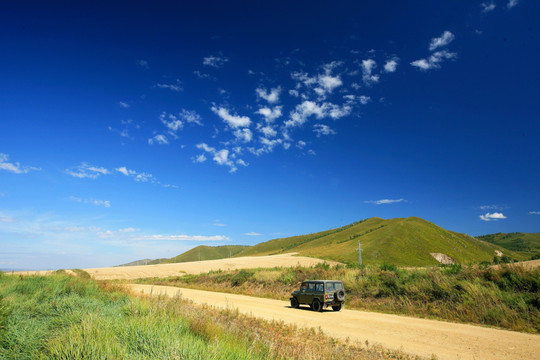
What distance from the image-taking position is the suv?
18.0 m

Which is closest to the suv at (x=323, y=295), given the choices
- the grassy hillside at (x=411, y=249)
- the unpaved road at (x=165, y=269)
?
the unpaved road at (x=165, y=269)

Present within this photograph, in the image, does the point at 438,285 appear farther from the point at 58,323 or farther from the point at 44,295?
the point at 44,295

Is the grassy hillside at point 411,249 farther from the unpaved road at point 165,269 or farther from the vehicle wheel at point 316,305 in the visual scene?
the vehicle wheel at point 316,305

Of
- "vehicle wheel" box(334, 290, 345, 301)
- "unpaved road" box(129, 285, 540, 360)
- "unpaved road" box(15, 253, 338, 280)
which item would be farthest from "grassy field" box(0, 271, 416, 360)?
"unpaved road" box(15, 253, 338, 280)

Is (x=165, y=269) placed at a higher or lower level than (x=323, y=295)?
Result: lower

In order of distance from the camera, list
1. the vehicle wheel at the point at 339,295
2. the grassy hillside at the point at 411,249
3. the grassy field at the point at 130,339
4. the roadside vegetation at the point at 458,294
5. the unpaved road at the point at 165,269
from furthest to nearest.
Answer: the grassy hillside at the point at 411,249 < the unpaved road at the point at 165,269 < the vehicle wheel at the point at 339,295 < the roadside vegetation at the point at 458,294 < the grassy field at the point at 130,339

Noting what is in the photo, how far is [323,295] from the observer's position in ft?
59.1

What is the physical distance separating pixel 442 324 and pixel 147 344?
1296cm

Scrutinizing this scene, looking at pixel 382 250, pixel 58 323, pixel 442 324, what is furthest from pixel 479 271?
pixel 382 250

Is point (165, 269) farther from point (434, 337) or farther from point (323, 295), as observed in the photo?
point (434, 337)

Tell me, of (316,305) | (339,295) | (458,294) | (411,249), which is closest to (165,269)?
(316,305)

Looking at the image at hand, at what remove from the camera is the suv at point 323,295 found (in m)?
18.0

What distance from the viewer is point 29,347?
601 cm

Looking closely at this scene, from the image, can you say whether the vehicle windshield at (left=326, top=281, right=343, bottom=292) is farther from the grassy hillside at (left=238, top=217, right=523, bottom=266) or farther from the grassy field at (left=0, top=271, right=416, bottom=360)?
the grassy hillside at (left=238, top=217, right=523, bottom=266)
